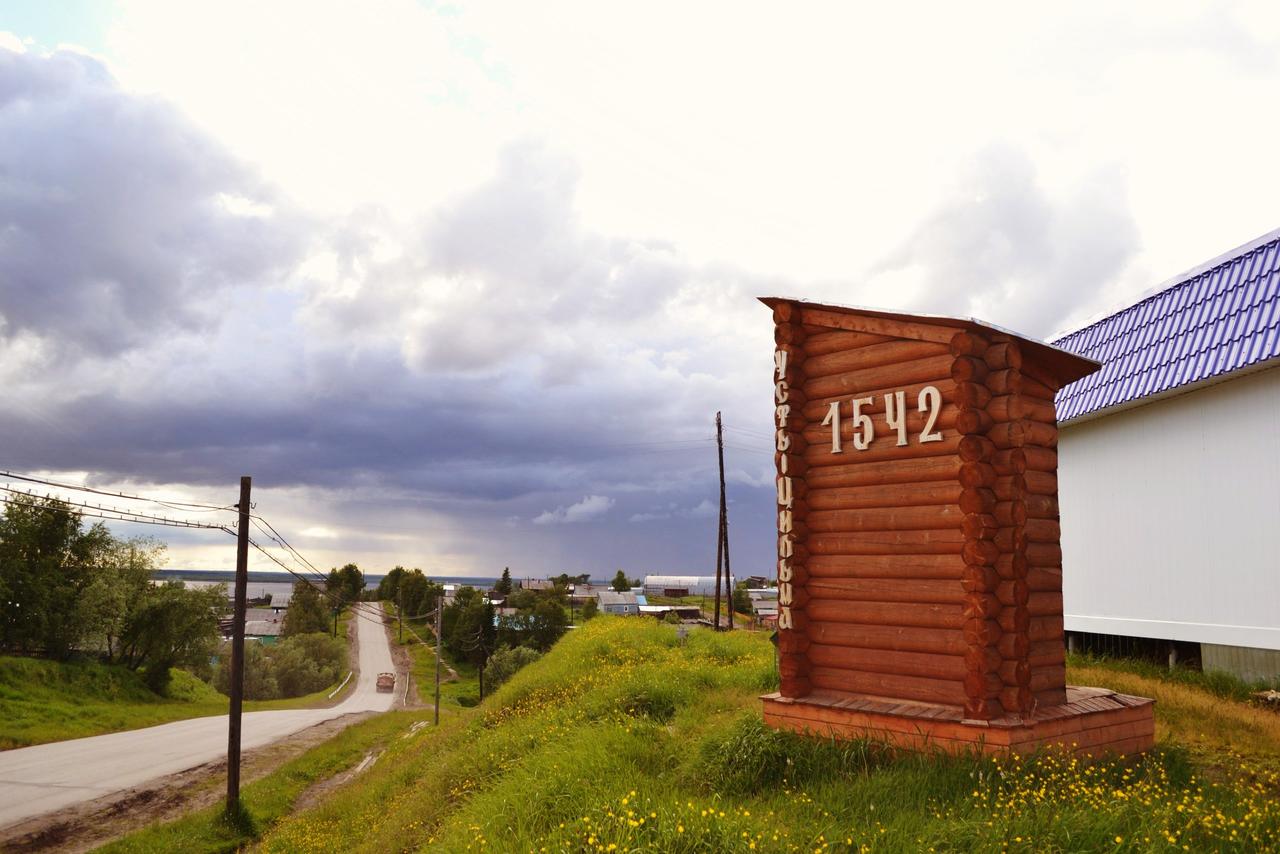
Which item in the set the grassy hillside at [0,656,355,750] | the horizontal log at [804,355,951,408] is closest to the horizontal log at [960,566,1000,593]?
the horizontal log at [804,355,951,408]

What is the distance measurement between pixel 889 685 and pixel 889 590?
1.18 metres

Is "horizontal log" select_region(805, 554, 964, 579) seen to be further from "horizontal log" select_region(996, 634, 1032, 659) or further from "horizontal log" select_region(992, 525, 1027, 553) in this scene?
"horizontal log" select_region(996, 634, 1032, 659)

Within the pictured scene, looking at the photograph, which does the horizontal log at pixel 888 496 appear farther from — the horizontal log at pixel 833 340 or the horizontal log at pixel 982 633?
the horizontal log at pixel 833 340

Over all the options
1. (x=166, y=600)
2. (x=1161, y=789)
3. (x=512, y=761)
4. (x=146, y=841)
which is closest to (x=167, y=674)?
(x=166, y=600)

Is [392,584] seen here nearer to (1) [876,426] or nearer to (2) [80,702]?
(2) [80,702]

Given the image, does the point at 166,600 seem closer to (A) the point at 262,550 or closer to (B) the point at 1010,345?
(A) the point at 262,550

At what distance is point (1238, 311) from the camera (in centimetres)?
1466

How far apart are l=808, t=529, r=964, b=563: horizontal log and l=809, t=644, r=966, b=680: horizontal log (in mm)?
1233

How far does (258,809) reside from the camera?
22641 millimetres

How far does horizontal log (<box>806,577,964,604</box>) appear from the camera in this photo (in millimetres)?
9750

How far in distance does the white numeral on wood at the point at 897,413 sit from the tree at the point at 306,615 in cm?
9821

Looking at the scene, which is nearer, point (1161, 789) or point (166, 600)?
point (1161, 789)

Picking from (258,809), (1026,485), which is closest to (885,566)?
(1026,485)

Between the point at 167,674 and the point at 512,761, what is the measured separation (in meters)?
47.1
